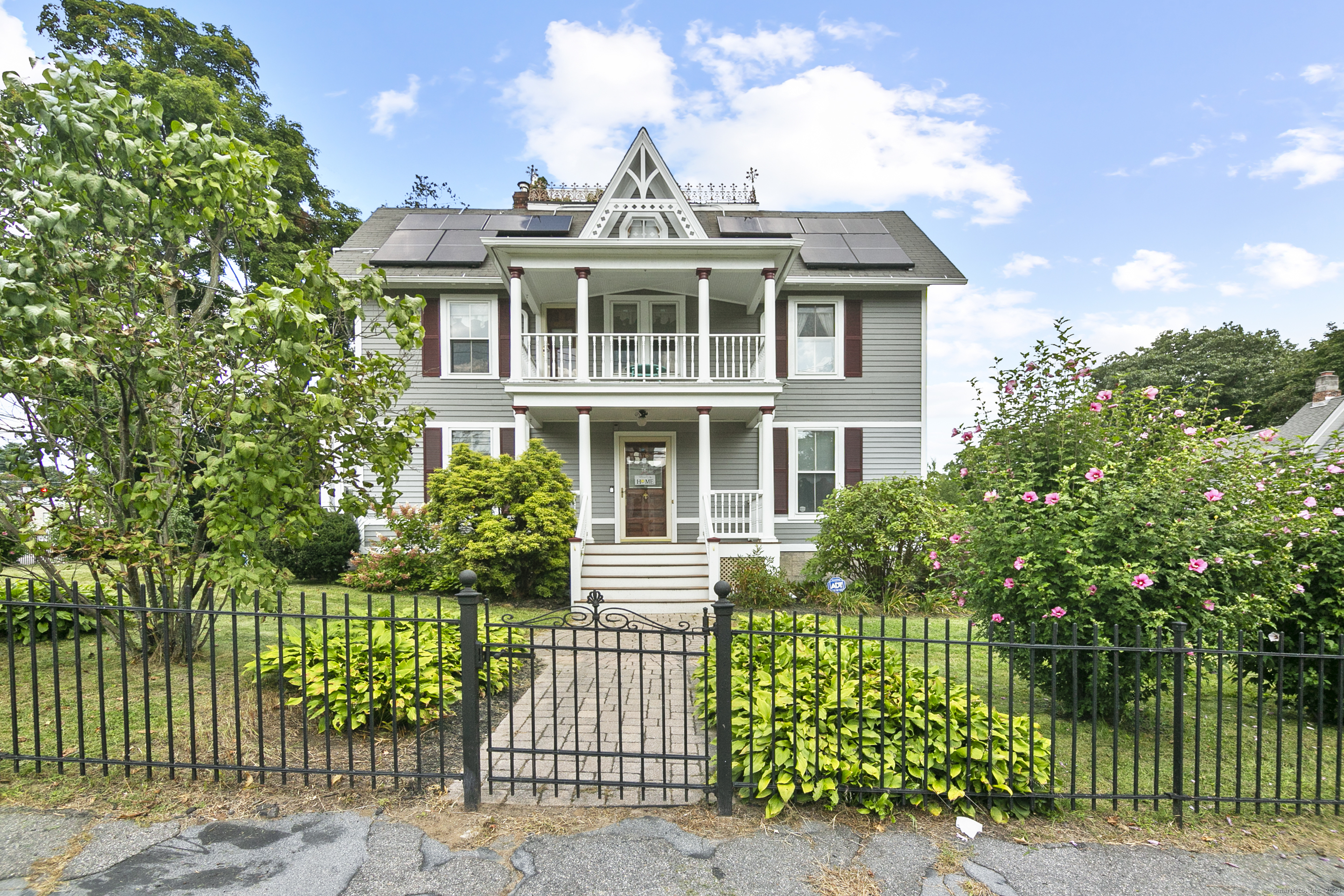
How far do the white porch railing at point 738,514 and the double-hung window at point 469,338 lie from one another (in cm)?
546

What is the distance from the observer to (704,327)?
10.8 metres

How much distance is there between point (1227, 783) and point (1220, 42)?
27.6 feet

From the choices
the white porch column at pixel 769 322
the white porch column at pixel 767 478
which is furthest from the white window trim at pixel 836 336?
the white porch column at pixel 767 478

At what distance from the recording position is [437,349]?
41.0 ft

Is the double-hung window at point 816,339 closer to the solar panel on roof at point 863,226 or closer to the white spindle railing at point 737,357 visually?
the white spindle railing at point 737,357

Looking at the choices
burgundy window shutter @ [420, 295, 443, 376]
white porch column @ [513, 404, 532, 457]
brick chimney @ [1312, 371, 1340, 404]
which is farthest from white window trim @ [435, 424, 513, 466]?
brick chimney @ [1312, 371, 1340, 404]

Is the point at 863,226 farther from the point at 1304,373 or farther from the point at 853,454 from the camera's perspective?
the point at 1304,373

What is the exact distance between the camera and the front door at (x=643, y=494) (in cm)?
1307

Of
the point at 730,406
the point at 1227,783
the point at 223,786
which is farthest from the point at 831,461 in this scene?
the point at 223,786

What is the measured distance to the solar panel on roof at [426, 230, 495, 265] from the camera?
1253 centimetres

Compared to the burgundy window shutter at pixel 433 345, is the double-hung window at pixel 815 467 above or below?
below

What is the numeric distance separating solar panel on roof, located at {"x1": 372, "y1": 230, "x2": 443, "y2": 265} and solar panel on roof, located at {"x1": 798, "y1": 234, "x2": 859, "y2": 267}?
7874 millimetres

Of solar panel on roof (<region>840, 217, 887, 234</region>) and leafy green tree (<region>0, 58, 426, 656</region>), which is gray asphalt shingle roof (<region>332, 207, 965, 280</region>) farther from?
leafy green tree (<region>0, 58, 426, 656</region>)

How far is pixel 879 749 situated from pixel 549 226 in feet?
40.6
